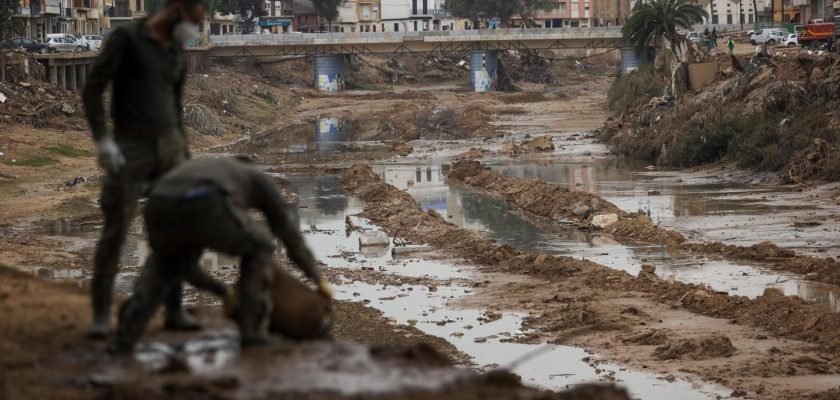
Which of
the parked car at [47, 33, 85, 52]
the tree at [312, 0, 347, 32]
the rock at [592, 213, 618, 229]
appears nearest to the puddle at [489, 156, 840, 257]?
the rock at [592, 213, 618, 229]

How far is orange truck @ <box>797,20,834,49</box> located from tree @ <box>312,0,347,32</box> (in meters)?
66.6

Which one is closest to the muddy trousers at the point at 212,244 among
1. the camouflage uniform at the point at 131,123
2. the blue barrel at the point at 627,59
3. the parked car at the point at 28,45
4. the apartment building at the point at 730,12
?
the camouflage uniform at the point at 131,123

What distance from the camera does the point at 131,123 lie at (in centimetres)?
892

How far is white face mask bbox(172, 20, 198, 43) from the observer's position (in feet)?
28.3

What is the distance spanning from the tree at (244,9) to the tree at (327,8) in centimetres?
799

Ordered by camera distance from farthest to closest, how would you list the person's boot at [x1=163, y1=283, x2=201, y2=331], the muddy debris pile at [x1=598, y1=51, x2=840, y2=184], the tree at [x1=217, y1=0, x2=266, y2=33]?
the tree at [x1=217, y1=0, x2=266, y2=33], the muddy debris pile at [x1=598, y1=51, x2=840, y2=184], the person's boot at [x1=163, y1=283, x2=201, y2=331]

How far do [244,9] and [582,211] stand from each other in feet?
295

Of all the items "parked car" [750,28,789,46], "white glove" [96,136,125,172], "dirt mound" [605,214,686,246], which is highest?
"parked car" [750,28,789,46]

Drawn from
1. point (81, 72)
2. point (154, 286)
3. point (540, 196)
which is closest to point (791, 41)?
point (81, 72)

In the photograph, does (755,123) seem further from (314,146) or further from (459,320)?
(459,320)

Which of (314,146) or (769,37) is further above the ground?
(769,37)

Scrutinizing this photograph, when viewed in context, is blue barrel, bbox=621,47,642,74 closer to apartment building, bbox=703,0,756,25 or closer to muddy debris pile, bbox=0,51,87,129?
muddy debris pile, bbox=0,51,87,129

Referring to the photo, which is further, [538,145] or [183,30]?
[538,145]

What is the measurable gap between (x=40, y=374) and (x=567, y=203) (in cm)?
2495
